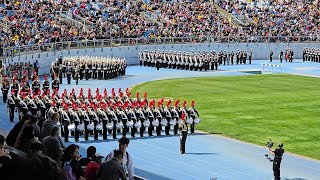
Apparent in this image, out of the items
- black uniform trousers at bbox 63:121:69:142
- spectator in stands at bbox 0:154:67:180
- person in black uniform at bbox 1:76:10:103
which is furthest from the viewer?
person in black uniform at bbox 1:76:10:103

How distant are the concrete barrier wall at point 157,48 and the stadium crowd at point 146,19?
3.50 ft

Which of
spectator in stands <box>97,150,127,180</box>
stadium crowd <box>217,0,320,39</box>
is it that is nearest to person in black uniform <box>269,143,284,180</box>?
spectator in stands <box>97,150,127,180</box>

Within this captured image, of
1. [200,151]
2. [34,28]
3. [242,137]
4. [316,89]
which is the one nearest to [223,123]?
[242,137]

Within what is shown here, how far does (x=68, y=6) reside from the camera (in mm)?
57844

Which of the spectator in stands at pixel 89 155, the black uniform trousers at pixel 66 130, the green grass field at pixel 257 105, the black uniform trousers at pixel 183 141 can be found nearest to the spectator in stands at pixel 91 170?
the spectator in stands at pixel 89 155

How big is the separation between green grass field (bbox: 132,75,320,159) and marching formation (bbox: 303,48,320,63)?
13505 millimetres

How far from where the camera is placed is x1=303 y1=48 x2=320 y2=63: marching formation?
63062 millimetres

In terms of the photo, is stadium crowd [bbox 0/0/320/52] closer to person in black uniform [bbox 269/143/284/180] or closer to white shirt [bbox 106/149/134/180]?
person in black uniform [bbox 269/143/284/180]

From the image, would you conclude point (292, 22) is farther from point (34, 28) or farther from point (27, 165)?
point (27, 165)

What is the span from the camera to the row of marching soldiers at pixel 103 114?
2495 centimetres

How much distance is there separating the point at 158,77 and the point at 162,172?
92.8ft

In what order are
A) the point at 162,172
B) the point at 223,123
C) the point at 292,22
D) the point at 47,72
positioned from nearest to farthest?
the point at 162,172 → the point at 223,123 → the point at 47,72 → the point at 292,22

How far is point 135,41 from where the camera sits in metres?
57.5

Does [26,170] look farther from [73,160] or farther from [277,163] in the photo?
[277,163]
